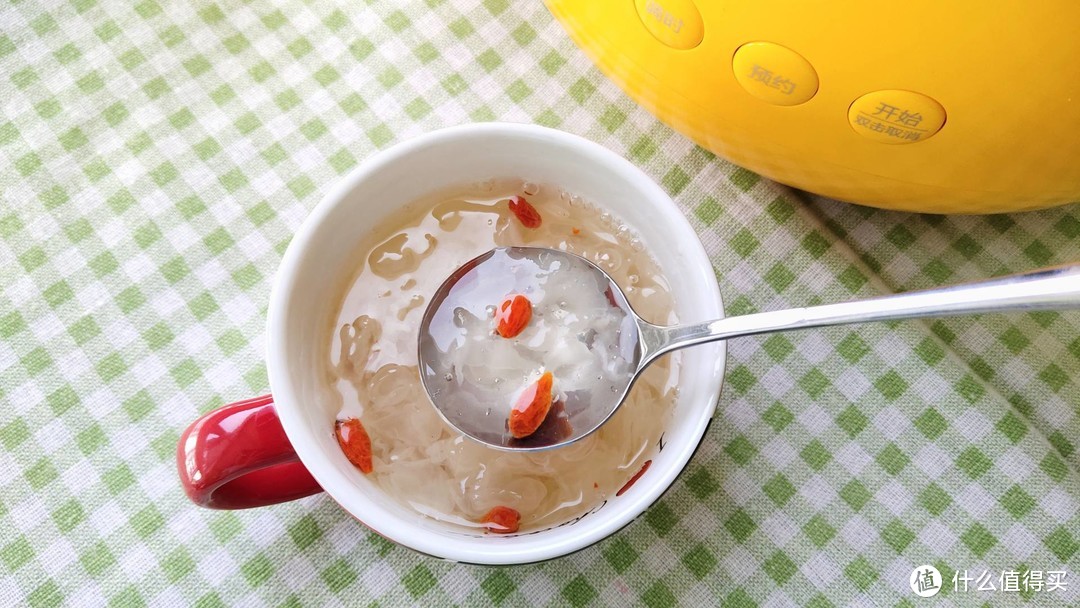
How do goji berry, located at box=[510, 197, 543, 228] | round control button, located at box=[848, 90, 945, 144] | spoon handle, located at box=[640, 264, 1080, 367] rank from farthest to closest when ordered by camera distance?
goji berry, located at box=[510, 197, 543, 228] → round control button, located at box=[848, 90, 945, 144] → spoon handle, located at box=[640, 264, 1080, 367]

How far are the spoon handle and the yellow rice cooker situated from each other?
0.11 m

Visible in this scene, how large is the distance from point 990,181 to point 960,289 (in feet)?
0.52

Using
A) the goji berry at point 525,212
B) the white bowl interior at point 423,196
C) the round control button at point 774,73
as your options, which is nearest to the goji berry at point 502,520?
the white bowl interior at point 423,196

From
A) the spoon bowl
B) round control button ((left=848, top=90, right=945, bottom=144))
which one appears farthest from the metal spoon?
round control button ((left=848, top=90, right=945, bottom=144))

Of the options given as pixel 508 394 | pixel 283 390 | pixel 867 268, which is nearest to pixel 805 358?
pixel 867 268

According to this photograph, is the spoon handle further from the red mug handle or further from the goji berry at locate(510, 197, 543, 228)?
the red mug handle

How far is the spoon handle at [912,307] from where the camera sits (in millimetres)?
352

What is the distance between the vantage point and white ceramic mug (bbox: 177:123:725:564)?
1.51 feet

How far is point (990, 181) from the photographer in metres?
0.50

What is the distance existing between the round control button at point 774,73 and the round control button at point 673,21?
3 cm

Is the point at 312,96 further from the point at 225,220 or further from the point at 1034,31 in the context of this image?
the point at 1034,31

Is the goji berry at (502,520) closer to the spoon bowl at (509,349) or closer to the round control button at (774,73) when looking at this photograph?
the spoon bowl at (509,349)

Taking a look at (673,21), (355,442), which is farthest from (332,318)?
(673,21)

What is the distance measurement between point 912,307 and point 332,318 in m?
0.35
